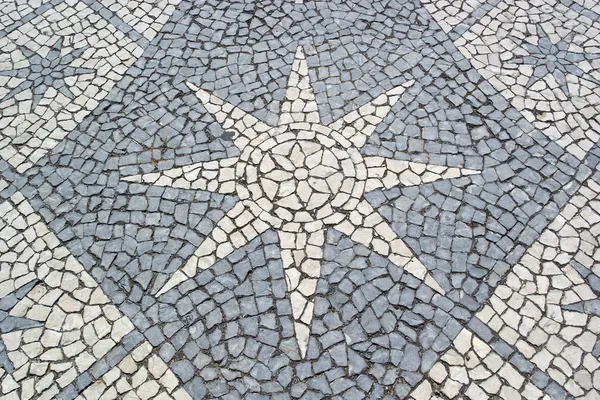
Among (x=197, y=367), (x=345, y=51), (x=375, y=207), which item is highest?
(x=345, y=51)

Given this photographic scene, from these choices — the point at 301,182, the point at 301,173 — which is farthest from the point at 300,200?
the point at 301,173

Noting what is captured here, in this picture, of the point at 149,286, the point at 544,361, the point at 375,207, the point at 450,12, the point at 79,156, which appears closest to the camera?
the point at 544,361

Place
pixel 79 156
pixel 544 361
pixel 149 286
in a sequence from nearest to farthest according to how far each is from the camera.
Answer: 1. pixel 544 361
2. pixel 149 286
3. pixel 79 156

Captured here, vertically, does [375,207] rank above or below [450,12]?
below

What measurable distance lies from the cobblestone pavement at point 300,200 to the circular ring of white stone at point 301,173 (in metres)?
0.02

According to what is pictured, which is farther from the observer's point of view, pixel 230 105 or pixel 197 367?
pixel 230 105

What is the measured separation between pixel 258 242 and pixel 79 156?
94.0 inches

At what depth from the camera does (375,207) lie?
5.88m

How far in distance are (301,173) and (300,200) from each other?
356mm

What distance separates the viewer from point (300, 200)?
5.95 metres

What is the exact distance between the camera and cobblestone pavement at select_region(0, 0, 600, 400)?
504 cm

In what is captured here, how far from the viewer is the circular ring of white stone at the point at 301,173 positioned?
19.4 feet

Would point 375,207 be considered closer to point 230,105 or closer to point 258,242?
point 258,242

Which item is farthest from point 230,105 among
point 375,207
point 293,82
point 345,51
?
point 375,207
